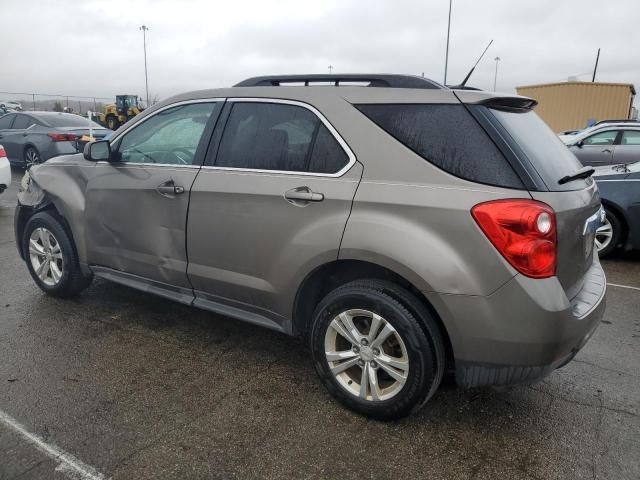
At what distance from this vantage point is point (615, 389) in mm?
3047

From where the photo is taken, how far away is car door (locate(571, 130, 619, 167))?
11.3 meters

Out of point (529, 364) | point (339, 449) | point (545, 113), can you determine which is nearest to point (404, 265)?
point (529, 364)

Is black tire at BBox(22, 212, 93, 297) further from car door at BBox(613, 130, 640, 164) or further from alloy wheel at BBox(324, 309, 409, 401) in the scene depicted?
car door at BBox(613, 130, 640, 164)

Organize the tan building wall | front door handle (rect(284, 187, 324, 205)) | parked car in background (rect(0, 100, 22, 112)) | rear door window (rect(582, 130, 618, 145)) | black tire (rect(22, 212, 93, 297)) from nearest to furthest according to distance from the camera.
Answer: front door handle (rect(284, 187, 324, 205)) → black tire (rect(22, 212, 93, 297)) → rear door window (rect(582, 130, 618, 145)) → the tan building wall → parked car in background (rect(0, 100, 22, 112))

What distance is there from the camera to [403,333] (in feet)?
8.14

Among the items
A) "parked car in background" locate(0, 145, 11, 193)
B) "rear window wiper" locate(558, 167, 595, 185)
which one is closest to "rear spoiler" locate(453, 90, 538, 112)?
"rear window wiper" locate(558, 167, 595, 185)

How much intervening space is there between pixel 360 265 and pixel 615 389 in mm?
1738

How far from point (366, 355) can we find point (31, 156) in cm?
1095

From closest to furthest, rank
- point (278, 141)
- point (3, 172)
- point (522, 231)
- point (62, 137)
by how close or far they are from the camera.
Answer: point (522, 231), point (278, 141), point (3, 172), point (62, 137)

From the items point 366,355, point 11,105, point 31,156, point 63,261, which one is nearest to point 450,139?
point 366,355

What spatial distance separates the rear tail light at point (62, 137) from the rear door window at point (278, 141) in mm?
9036

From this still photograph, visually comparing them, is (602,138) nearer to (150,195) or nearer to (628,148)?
(628,148)

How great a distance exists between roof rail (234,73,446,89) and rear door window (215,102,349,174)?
225mm

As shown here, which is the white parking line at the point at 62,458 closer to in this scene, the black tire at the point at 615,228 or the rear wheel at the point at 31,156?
the black tire at the point at 615,228
